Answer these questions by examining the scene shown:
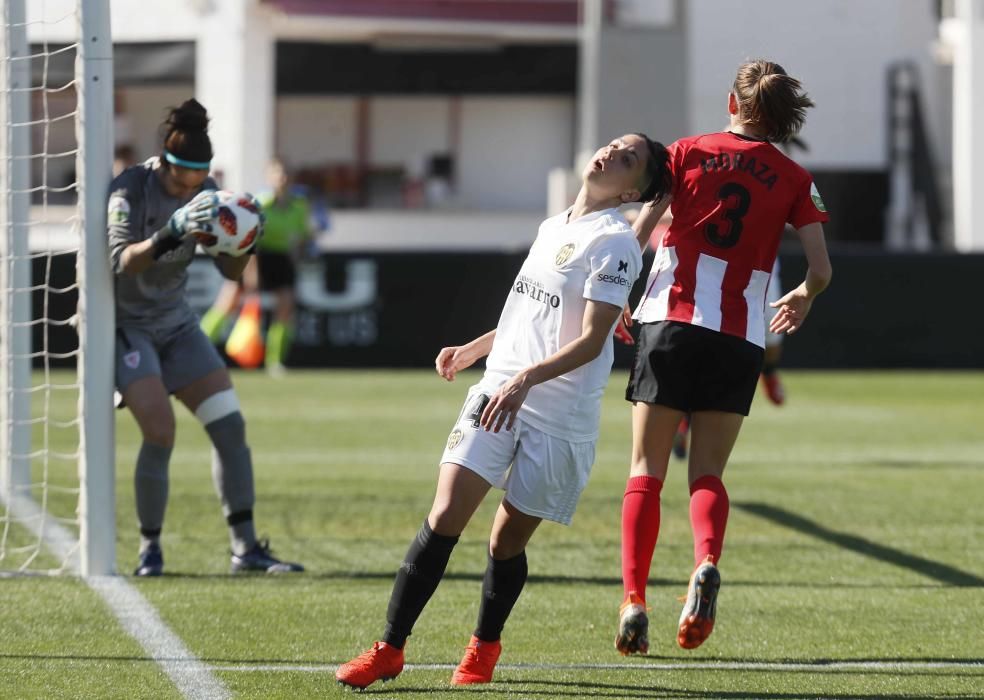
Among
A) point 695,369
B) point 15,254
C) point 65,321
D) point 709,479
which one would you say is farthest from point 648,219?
point 15,254

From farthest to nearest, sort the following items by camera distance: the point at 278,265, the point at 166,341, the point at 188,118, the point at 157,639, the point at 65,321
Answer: the point at 278,265 < the point at 65,321 < the point at 166,341 < the point at 188,118 < the point at 157,639

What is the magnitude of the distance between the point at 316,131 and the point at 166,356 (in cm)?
2585

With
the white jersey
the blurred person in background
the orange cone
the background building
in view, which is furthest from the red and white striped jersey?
the background building

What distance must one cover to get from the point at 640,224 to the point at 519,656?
5.04 feet

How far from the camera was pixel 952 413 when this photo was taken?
1580 cm

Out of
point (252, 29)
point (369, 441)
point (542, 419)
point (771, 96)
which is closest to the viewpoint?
point (542, 419)

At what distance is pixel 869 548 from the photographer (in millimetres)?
8438

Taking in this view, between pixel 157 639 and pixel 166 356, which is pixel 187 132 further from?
pixel 157 639

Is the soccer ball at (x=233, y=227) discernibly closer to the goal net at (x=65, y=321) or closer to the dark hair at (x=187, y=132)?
the dark hair at (x=187, y=132)

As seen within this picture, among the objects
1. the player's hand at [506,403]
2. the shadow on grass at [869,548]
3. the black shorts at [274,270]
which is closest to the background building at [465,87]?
the black shorts at [274,270]

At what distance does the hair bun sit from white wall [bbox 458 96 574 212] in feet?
84.1

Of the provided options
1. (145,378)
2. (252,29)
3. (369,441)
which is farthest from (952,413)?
(252,29)

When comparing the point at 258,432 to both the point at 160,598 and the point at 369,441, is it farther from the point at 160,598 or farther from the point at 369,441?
the point at 160,598

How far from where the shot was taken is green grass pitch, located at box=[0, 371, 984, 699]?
5.57 metres
